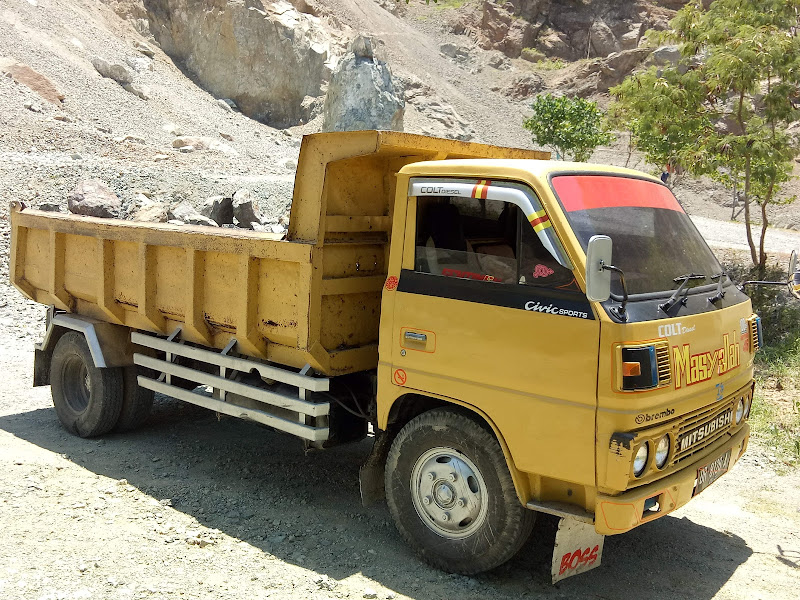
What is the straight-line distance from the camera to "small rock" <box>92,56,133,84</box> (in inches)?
1228

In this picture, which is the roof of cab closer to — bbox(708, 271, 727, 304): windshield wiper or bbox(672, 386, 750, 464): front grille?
bbox(708, 271, 727, 304): windshield wiper

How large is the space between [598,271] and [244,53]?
128ft

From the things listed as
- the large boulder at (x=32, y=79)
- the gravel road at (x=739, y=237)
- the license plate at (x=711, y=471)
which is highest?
the large boulder at (x=32, y=79)

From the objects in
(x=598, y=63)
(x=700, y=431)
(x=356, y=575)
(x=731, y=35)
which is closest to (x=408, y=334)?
(x=356, y=575)

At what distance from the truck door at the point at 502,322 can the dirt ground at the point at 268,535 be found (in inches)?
42.0

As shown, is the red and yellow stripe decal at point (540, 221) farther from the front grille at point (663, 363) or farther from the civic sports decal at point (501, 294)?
the front grille at point (663, 363)

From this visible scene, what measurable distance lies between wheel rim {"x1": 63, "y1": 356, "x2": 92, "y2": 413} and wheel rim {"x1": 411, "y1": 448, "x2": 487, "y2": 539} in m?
3.75

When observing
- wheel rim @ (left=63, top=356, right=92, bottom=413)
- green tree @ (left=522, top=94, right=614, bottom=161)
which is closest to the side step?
wheel rim @ (left=63, top=356, right=92, bottom=413)

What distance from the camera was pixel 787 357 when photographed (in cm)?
992

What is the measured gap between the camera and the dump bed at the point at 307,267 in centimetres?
505

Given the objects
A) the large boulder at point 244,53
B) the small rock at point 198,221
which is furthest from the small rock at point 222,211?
the large boulder at point 244,53

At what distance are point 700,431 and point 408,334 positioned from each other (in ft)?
5.67

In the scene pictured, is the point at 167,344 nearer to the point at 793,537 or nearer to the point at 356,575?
the point at 356,575

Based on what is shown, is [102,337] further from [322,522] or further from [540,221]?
[540,221]
